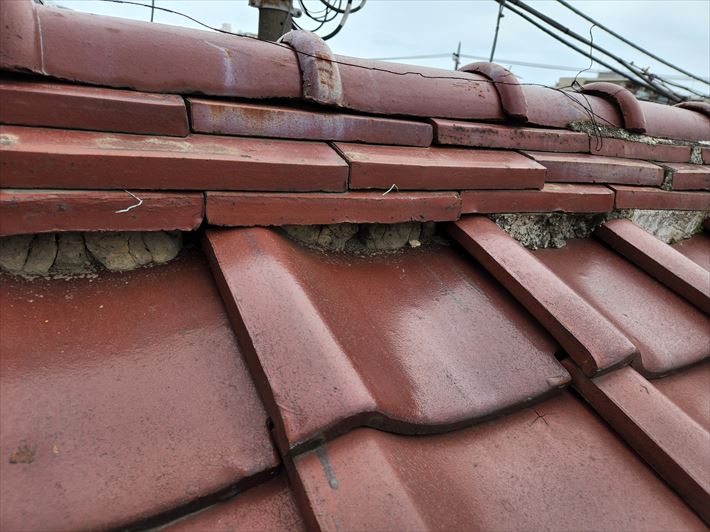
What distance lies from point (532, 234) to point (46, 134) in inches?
56.7

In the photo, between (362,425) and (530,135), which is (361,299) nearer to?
(362,425)

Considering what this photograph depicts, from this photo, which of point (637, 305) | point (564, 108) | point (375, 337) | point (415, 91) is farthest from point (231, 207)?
point (564, 108)

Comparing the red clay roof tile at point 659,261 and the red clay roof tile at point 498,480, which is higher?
the red clay roof tile at point 659,261

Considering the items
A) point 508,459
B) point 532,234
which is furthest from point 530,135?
point 508,459

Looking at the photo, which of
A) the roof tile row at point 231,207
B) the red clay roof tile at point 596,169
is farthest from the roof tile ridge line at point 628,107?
the roof tile row at point 231,207

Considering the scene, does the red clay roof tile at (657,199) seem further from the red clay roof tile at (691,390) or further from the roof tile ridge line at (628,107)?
the red clay roof tile at (691,390)

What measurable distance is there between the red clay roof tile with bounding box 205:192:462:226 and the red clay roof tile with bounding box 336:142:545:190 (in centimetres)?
4

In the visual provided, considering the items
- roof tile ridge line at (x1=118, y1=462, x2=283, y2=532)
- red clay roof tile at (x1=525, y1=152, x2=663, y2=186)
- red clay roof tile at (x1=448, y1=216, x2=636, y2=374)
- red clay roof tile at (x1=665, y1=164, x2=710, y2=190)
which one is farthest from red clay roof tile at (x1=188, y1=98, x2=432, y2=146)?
red clay roof tile at (x1=665, y1=164, x2=710, y2=190)

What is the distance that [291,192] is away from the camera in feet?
3.65

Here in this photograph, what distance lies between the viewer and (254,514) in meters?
0.74

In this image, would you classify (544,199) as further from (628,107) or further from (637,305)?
(628,107)

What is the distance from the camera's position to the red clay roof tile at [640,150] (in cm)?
186

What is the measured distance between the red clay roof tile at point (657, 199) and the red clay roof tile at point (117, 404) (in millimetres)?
1604

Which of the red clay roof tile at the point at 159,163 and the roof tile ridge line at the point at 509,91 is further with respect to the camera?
the roof tile ridge line at the point at 509,91
